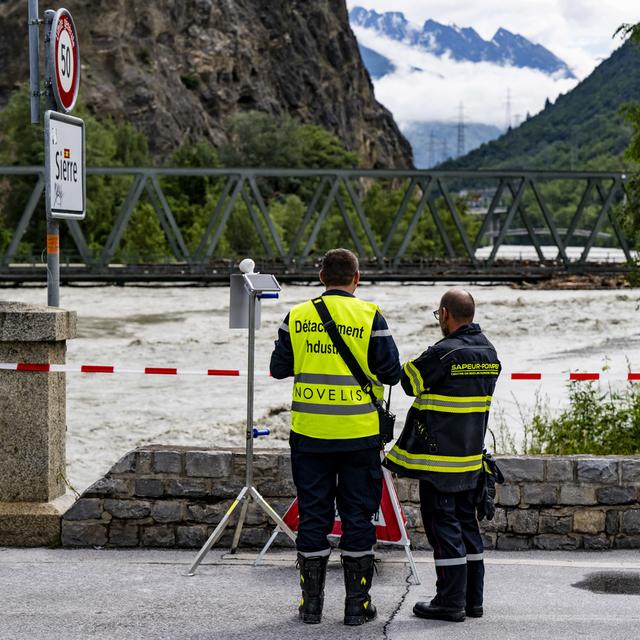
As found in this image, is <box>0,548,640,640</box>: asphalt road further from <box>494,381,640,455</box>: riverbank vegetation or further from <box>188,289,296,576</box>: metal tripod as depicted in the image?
<box>494,381,640,455</box>: riverbank vegetation

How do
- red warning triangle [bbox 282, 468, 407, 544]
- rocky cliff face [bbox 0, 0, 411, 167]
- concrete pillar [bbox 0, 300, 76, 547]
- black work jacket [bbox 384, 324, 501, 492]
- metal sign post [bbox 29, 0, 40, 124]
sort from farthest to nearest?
rocky cliff face [bbox 0, 0, 411, 167] < metal sign post [bbox 29, 0, 40, 124] < concrete pillar [bbox 0, 300, 76, 547] < red warning triangle [bbox 282, 468, 407, 544] < black work jacket [bbox 384, 324, 501, 492]

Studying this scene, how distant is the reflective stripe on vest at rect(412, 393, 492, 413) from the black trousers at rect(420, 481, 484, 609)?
0.36m

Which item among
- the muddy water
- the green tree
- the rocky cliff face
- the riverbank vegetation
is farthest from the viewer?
the rocky cliff face

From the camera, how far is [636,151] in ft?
43.0

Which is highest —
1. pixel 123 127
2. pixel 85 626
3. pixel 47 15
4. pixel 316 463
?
pixel 123 127

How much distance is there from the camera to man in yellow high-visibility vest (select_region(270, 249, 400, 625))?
17.9 ft

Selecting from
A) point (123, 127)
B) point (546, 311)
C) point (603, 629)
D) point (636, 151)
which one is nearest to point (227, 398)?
point (636, 151)

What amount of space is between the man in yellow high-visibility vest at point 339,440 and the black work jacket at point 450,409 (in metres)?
0.16

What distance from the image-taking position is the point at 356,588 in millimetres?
5523

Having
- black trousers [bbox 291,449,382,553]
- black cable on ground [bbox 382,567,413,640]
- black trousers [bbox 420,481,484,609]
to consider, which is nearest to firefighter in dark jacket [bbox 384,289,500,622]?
A: black trousers [bbox 420,481,484,609]

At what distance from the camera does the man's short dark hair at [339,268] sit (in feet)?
18.5

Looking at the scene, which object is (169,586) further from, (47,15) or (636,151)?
(636,151)

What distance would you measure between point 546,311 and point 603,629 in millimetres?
28548

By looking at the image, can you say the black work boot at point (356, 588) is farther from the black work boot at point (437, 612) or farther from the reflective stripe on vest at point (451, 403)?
the reflective stripe on vest at point (451, 403)
